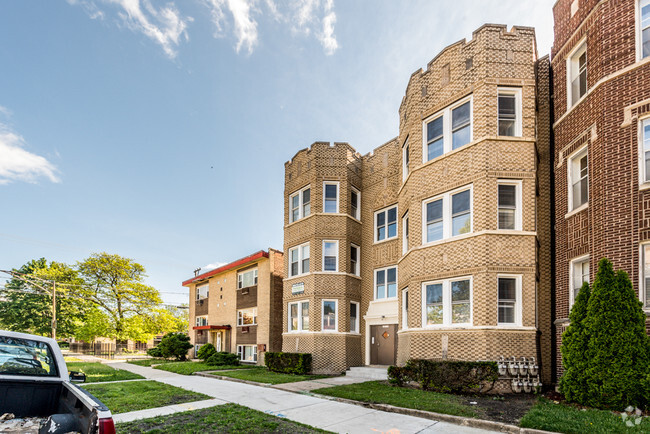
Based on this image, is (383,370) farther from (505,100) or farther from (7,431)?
(7,431)

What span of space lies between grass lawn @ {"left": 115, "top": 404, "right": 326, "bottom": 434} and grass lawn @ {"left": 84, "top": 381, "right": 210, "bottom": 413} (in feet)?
4.65

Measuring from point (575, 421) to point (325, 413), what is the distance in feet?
15.6

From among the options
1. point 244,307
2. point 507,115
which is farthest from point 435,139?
point 244,307

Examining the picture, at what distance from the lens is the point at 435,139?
14.0 m

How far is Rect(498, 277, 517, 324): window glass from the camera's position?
11.8 metres

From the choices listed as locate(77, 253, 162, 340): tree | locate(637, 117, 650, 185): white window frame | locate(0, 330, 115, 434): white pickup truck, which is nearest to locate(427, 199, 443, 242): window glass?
locate(637, 117, 650, 185): white window frame

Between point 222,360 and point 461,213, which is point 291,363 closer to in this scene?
point 222,360

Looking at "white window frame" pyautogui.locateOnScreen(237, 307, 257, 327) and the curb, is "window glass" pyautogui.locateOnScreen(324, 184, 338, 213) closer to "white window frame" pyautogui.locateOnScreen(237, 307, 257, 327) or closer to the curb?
"white window frame" pyautogui.locateOnScreen(237, 307, 257, 327)

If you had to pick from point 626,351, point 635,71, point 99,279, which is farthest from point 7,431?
point 99,279

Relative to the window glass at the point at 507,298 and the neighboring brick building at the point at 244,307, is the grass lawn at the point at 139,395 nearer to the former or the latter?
the window glass at the point at 507,298

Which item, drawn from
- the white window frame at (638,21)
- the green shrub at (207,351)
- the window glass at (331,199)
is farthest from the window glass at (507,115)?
the green shrub at (207,351)

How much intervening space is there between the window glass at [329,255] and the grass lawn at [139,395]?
8.54 meters

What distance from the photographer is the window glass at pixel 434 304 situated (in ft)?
42.2

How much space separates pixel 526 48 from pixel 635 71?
3625 mm
